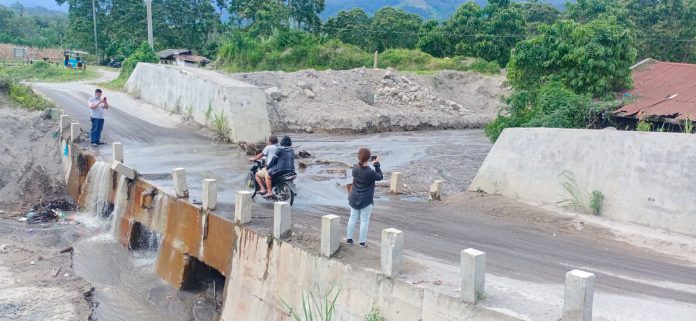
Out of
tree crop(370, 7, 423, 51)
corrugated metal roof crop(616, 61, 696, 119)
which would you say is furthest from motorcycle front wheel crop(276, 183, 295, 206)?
tree crop(370, 7, 423, 51)

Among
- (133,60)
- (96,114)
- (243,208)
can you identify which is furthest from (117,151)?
(133,60)

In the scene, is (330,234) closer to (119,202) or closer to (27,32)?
(119,202)

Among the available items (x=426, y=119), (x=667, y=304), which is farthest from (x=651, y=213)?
(x=426, y=119)

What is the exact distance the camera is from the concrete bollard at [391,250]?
875 centimetres

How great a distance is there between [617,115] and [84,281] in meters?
14.1

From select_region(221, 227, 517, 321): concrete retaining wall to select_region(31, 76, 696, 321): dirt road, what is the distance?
2.49 ft

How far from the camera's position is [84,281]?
46.5 ft

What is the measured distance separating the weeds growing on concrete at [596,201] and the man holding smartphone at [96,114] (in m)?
13.9

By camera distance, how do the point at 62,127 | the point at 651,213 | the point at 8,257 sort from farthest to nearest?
the point at 62,127 < the point at 8,257 < the point at 651,213

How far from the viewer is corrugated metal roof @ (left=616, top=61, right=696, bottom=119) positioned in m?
16.4

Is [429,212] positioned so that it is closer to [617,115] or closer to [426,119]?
[617,115]

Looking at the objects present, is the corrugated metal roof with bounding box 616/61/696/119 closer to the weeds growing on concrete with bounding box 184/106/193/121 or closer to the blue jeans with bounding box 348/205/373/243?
the blue jeans with bounding box 348/205/373/243

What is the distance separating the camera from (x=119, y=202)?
1698 cm

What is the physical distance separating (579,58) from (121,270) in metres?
15.0
